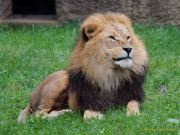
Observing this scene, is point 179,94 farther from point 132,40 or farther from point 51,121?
point 51,121

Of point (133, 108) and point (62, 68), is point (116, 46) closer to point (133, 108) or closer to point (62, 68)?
point (133, 108)

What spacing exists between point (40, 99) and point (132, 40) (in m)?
1.04

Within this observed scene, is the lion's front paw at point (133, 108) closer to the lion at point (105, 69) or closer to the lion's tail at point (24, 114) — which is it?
the lion at point (105, 69)

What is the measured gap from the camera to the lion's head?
18.8ft

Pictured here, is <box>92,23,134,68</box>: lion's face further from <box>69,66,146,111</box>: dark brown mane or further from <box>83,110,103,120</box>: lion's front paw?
<box>83,110,103,120</box>: lion's front paw

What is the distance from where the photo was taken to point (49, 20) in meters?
→ 11.2

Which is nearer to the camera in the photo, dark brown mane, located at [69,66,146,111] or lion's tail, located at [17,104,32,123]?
dark brown mane, located at [69,66,146,111]

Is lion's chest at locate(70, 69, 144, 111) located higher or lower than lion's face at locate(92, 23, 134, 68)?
lower

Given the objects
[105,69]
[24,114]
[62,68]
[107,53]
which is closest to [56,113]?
[24,114]

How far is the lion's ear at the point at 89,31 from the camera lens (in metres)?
5.85

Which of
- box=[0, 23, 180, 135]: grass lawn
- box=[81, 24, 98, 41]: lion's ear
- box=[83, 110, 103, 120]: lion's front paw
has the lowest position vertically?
box=[0, 23, 180, 135]: grass lawn

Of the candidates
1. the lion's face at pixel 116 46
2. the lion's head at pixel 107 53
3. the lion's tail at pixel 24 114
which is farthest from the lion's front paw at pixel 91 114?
the lion's tail at pixel 24 114

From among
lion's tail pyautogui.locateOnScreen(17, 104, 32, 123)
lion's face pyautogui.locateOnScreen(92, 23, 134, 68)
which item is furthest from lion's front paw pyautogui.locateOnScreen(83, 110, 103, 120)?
lion's tail pyautogui.locateOnScreen(17, 104, 32, 123)

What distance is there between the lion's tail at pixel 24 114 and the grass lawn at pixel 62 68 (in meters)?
0.08
